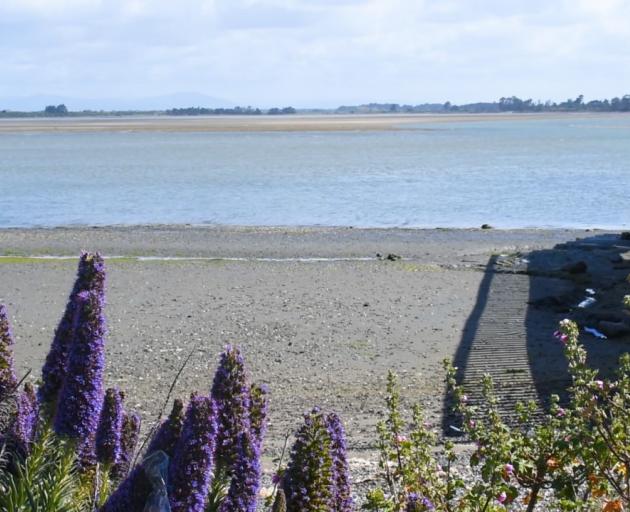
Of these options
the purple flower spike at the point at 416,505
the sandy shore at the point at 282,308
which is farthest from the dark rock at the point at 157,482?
the sandy shore at the point at 282,308

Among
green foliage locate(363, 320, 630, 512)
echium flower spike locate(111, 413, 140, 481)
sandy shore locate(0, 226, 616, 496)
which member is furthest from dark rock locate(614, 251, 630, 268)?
echium flower spike locate(111, 413, 140, 481)

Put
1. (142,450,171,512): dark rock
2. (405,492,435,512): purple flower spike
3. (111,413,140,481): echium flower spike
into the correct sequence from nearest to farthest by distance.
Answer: (142,450,171,512): dark rock, (405,492,435,512): purple flower spike, (111,413,140,481): echium flower spike

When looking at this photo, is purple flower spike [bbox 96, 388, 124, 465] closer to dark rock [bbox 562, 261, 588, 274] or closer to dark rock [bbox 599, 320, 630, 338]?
dark rock [bbox 599, 320, 630, 338]

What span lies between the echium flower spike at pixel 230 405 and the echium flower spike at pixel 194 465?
0.70 feet

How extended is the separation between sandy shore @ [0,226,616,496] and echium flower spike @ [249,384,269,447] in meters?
5.96

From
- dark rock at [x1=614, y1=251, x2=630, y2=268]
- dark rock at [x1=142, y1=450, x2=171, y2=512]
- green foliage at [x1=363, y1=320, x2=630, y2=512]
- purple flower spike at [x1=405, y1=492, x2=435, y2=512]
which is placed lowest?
dark rock at [x1=614, y1=251, x2=630, y2=268]

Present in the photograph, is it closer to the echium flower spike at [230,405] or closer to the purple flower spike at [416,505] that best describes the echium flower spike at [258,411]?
the echium flower spike at [230,405]

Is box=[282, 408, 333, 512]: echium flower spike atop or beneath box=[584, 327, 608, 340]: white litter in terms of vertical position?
atop

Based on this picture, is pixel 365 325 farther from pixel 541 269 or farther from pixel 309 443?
pixel 309 443

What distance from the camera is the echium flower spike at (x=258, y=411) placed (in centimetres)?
275

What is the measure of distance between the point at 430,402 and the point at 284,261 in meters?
14.4

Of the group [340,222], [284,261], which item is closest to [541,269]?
[284,261]

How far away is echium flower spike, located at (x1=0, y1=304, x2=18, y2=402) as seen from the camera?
293 centimetres

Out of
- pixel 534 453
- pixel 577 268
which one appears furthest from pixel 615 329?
pixel 534 453
